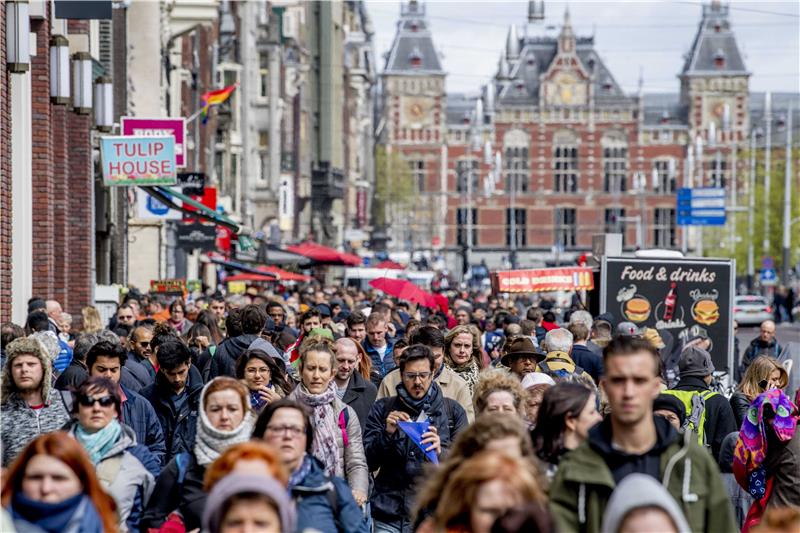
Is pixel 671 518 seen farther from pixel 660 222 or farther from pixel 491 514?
pixel 660 222

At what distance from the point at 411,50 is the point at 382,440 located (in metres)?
121

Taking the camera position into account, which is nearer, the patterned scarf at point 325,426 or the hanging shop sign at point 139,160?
the patterned scarf at point 325,426

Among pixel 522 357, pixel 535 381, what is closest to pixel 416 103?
pixel 522 357

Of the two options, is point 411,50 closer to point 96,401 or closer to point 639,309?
point 639,309

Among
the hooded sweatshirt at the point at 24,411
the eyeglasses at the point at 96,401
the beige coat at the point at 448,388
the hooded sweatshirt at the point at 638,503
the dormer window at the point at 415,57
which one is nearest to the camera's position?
the hooded sweatshirt at the point at 638,503

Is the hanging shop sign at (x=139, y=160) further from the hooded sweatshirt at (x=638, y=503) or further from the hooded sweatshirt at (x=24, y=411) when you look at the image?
the hooded sweatshirt at (x=638, y=503)

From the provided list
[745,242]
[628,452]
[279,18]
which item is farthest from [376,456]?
[745,242]

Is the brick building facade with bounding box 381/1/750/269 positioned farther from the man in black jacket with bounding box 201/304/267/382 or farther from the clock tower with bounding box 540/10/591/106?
the man in black jacket with bounding box 201/304/267/382

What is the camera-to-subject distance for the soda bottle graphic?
2198 centimetres

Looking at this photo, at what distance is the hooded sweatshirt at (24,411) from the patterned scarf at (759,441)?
3.35 metres

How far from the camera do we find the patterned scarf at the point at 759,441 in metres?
8.62

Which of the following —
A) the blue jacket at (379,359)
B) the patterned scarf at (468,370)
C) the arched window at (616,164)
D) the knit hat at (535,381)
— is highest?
the arched window at (616,164)

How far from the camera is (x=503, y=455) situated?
16.6ft

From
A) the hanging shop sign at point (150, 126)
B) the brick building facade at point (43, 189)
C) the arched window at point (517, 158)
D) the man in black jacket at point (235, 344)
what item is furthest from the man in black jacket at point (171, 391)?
the arched window at point (517, 158)
